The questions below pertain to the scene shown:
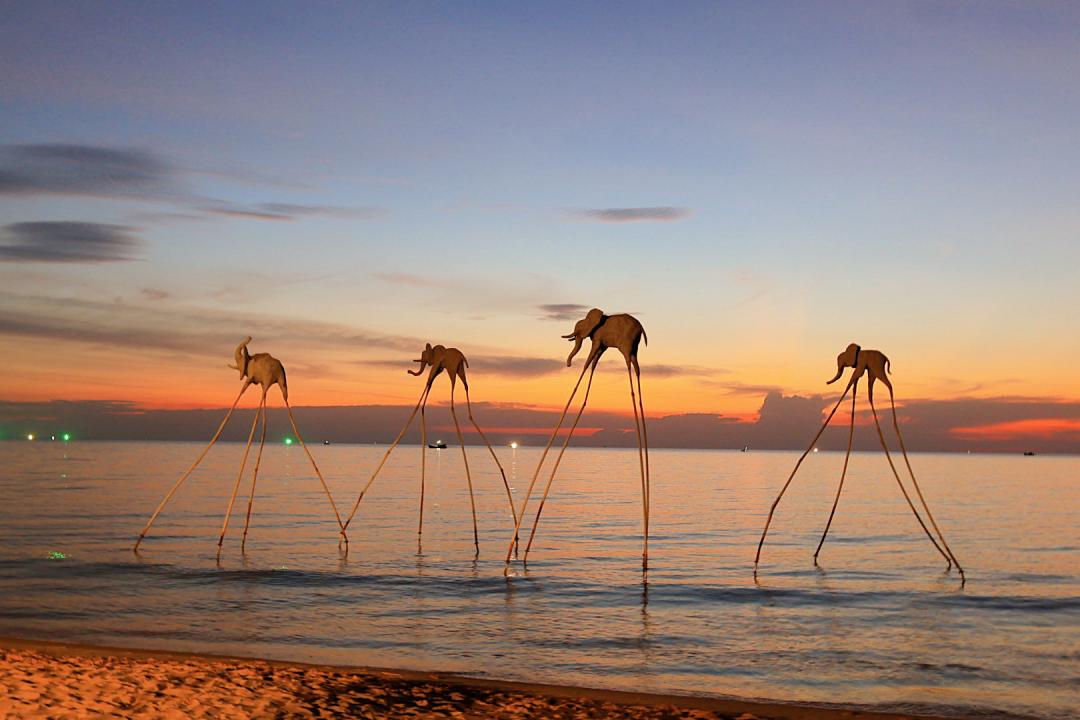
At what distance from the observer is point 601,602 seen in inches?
853

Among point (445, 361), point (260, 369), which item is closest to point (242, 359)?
point (260, 369)

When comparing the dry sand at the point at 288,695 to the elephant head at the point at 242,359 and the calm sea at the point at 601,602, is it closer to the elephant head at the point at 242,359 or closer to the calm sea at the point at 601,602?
the calm sea at the point at 601,602

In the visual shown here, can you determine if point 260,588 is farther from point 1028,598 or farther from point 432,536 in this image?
point 1028,598

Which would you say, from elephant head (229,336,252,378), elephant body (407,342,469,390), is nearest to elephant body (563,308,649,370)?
elephant body (407,342,469,390)

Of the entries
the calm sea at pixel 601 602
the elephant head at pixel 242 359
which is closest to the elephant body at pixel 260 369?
the elephant head at pixel 242 359

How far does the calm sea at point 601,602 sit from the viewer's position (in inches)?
583

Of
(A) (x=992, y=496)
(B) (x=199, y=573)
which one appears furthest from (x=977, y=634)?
(A) (x=992, y=496)

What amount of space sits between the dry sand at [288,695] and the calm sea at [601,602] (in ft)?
5.68

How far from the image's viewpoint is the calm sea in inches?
583

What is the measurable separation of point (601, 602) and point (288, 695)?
11643 mm

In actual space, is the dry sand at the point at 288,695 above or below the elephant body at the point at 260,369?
below

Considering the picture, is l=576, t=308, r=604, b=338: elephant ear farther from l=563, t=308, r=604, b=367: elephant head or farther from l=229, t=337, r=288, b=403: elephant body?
l=229, t=337, r=288, b=403: elephant body

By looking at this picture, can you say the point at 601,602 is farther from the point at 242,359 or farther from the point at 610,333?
the point at 242,359

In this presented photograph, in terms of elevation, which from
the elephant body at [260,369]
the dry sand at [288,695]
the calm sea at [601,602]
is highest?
the elephant body at [260,369]
